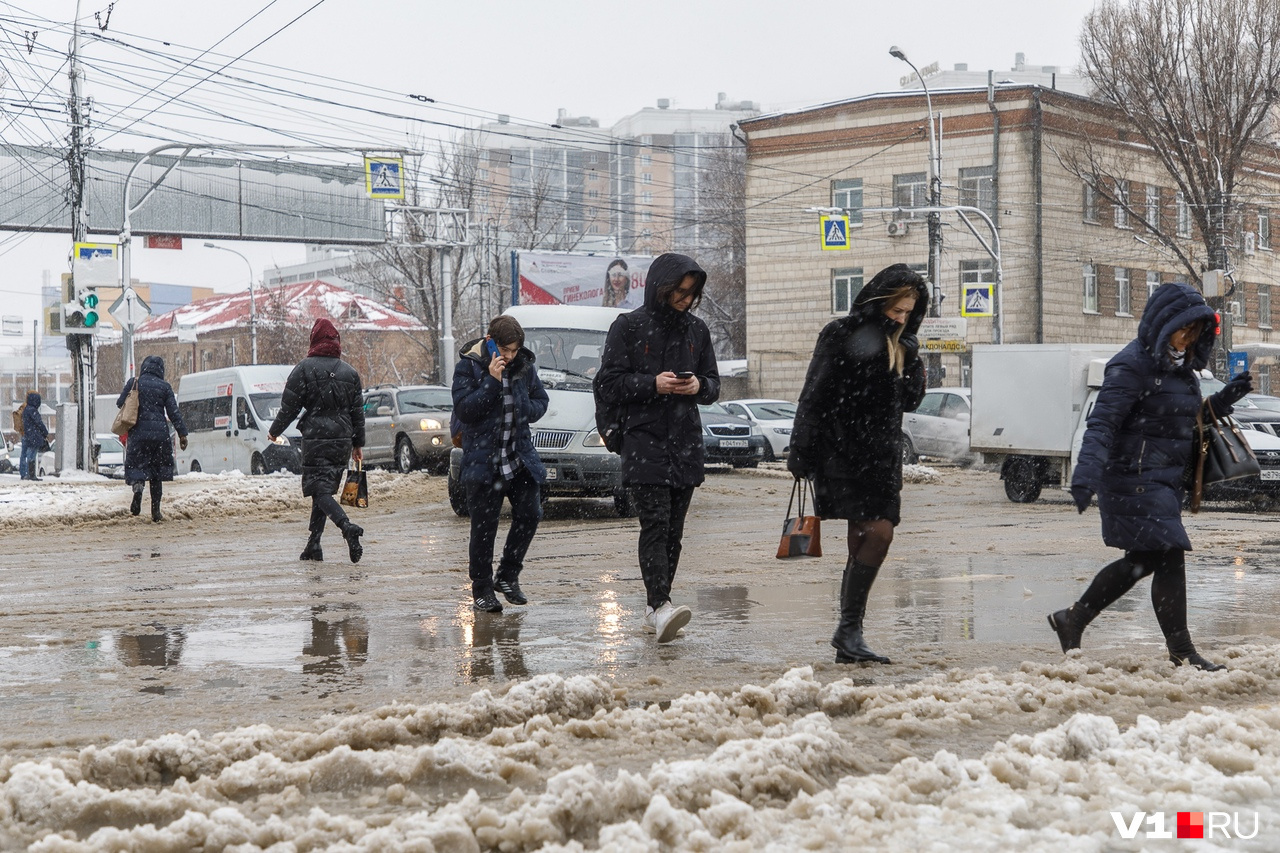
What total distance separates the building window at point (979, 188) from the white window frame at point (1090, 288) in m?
4.07

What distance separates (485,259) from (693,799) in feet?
158

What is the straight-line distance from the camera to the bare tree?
31.8 meters

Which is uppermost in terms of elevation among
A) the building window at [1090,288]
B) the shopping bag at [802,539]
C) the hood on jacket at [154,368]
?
the building window at [1090,288]

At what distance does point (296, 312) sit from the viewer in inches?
2904

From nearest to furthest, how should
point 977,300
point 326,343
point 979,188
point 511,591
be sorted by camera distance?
point 511,591, point 326,343, point 977,300, point 979,188

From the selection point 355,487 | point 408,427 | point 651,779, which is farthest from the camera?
point 408,427

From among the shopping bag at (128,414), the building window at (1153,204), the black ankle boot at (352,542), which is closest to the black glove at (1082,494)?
the black ankle boot at (352,542)

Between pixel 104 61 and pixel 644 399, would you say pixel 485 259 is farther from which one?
pixel 644 399

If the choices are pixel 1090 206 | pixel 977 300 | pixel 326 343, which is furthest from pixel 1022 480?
pixel 1090 206

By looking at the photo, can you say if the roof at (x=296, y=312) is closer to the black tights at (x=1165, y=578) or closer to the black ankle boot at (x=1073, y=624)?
the black ankle boot at (x=1073, y=624)

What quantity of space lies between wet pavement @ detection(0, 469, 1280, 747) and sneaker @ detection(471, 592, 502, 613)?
0.33ft

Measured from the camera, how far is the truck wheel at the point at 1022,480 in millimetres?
18203

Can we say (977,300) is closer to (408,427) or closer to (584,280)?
(584,280)

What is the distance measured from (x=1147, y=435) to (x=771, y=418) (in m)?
23.0
